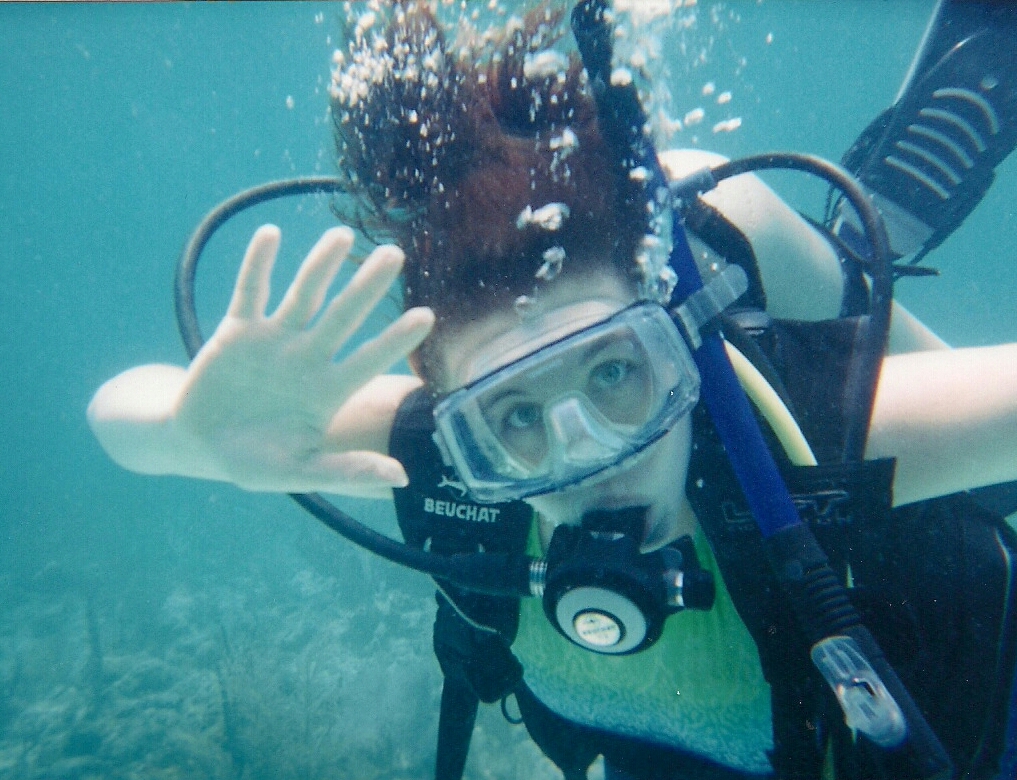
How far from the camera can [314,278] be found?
52.1 inches

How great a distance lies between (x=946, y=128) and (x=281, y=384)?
4.08m

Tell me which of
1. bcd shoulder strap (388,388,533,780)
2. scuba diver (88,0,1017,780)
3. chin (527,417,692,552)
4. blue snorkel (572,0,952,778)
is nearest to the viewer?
blue snorkel (572,0,952,778)

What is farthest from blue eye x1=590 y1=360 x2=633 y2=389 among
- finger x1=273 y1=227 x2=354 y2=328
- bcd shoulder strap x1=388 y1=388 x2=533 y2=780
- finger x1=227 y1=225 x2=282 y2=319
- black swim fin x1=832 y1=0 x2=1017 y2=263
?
black swim fin x1=832 y1=0 x2=1017 y2=263

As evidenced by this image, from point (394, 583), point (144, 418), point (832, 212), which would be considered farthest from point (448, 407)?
point (394, 583)

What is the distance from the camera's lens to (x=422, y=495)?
7.50 ft

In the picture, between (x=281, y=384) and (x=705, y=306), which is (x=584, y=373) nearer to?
(x=705, y=306)

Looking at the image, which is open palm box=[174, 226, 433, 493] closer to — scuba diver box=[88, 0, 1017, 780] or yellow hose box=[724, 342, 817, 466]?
scuba diver box=[88, 0, 1017, 780]

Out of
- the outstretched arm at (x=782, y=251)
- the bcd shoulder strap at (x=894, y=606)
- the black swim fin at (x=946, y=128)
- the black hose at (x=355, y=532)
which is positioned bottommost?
the bcd shoulder strap at (x=894, y=606)

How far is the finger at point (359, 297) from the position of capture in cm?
131

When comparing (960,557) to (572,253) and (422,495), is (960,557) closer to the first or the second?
(572,253)

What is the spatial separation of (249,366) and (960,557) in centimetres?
Answer: 187

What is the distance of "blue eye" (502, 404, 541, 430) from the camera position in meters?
1.79

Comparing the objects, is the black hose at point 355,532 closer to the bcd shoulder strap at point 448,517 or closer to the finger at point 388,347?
the bcd shoulder strap at point 448,517

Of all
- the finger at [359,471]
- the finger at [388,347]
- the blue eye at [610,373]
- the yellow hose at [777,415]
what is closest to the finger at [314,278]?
the finger at [388,347]
